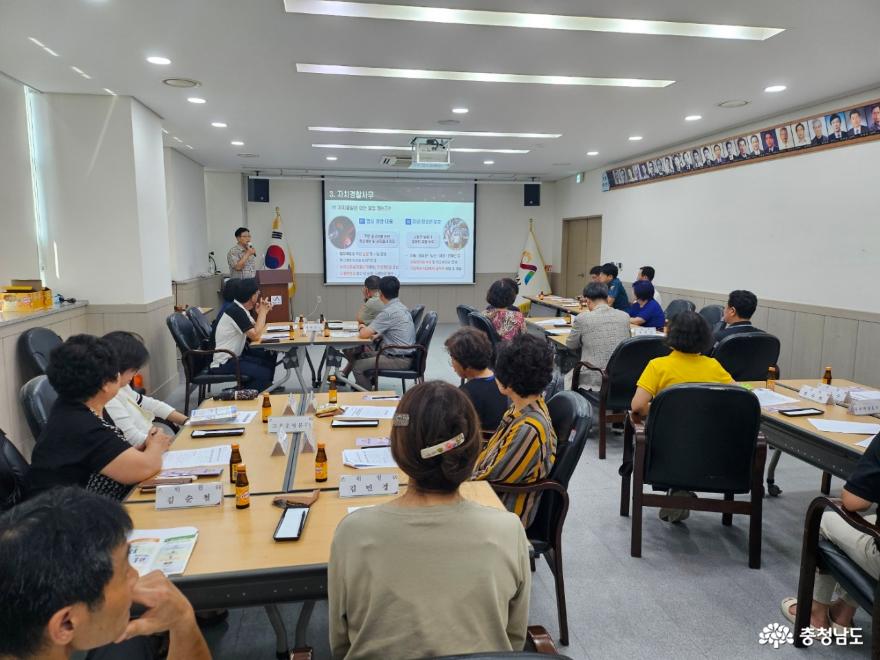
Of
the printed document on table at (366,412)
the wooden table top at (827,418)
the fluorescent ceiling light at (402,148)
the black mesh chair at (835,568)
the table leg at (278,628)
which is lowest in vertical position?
the table leg at (278,628)

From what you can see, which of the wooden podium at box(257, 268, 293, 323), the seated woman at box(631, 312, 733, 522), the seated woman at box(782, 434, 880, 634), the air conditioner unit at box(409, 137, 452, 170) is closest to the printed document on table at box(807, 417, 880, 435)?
the seated woman at box(631, 312, 733, 522)

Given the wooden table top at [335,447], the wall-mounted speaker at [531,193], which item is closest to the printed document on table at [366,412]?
the wooden table top at [335,447]

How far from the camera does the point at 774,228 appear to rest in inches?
217

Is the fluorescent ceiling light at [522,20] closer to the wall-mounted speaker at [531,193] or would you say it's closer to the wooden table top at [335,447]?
the wooden table top at [335,447]

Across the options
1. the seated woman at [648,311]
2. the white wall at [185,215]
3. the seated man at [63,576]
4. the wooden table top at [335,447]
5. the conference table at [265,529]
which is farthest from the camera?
the white wall at [185,215]

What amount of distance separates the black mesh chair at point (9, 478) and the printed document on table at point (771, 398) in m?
3.10

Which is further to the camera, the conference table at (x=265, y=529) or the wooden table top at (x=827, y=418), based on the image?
the wooden table top at (x=827, y=418)

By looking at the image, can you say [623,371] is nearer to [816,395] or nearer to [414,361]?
[816,395]

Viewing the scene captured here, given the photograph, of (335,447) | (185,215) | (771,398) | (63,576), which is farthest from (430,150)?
(63,576)

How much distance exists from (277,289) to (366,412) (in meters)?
6.75

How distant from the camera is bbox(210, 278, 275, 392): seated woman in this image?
4.56 metres

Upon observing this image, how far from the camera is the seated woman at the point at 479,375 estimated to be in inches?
103

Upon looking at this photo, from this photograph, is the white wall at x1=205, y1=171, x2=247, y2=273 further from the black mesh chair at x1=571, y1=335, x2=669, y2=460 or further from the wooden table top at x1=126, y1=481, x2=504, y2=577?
the wooden table top at x1=126, y1=481, x2=504, y2=577

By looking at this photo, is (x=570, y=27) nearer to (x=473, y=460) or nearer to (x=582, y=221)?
(x=473, y=460)
